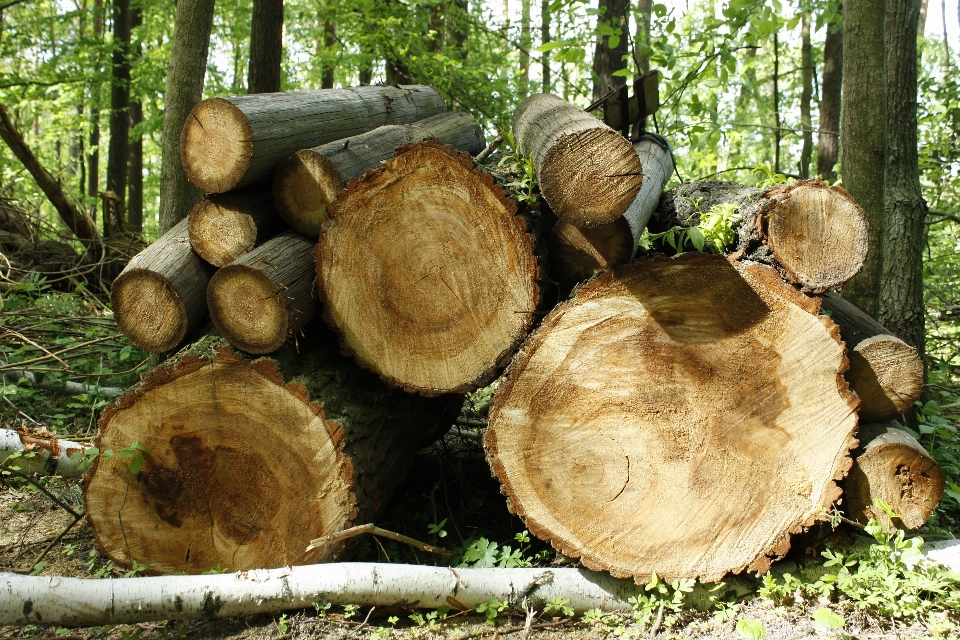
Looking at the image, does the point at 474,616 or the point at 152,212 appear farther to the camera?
the point at 152,212

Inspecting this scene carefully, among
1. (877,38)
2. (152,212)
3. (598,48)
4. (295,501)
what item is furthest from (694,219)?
(152,212)

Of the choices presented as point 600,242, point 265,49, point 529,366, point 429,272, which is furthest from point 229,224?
point 265,49

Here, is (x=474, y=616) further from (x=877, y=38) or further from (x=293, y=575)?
(x=877, y=38)

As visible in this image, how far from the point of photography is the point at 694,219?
329 cm

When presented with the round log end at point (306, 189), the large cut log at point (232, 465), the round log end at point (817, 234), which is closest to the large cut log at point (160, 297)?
the large cut log at point (232, 465)

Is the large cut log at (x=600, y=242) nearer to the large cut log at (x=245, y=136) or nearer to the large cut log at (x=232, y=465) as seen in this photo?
the large cut log at (x=232, y=465)

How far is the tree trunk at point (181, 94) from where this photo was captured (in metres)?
4.49

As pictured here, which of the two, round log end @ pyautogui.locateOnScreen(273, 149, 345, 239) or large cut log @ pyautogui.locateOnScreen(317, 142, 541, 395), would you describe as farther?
round log end @ pyautogui.locateOnScreen(273, 149, 345, 239)

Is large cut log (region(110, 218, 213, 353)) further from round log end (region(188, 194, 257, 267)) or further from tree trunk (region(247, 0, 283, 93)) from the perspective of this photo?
tree trunk (region(247, 0, 283, 93))

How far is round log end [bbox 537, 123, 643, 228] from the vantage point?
Answer: 8.09 feet

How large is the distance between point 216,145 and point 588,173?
1714 millimetres

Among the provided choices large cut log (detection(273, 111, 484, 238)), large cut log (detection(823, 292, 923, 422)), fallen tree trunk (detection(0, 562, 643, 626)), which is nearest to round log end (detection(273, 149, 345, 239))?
large cut log (detection(273, 111, 484, 238))

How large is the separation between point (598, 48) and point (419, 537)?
636 cm

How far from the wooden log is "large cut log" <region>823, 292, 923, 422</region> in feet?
7.58
